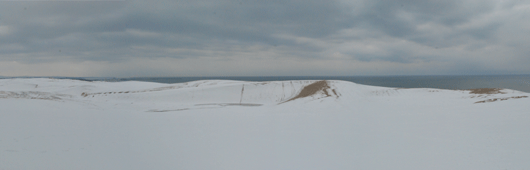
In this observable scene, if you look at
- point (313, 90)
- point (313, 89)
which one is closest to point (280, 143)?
point (313, 90)

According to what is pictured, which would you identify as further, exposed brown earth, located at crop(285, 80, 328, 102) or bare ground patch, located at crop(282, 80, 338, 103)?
exposed brown earth, located at crop(285, 80, 328, 102)

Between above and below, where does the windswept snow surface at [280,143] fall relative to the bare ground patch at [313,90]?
below

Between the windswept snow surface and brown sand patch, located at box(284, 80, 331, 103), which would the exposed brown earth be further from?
the windswept snow surface

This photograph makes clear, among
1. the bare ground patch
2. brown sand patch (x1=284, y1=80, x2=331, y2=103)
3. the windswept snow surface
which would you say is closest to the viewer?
the windswept snow surface

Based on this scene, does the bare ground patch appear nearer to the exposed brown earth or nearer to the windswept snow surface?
the exposed brown earth

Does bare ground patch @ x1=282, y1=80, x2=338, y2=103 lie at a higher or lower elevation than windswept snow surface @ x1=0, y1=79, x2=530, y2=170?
higher

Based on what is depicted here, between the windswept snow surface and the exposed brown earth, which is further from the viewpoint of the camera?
the exposed brown earth

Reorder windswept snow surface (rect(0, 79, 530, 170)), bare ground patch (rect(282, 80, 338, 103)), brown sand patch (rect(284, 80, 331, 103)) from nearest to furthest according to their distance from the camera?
windswept snow surface (rect(0, 79, 530, 170)) → bare ground patch (rect(282, 80, 338, 103)) → brown sand patch (rect(284, 80, 331, 103))

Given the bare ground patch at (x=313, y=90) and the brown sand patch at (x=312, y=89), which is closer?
the bare ground patch at (x=313, y=90)

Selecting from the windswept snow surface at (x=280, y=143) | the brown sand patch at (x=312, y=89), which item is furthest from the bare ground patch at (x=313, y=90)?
the windswept snow surface at (x=280, y=143)

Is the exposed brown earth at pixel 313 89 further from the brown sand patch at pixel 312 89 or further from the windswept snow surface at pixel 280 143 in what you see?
the windswept snow surface at pixel 280 143

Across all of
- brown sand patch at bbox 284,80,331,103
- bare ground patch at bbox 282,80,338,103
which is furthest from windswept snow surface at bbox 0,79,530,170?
brown sand patch at bbox 284,80,331,103

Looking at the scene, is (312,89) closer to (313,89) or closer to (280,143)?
(313,89)

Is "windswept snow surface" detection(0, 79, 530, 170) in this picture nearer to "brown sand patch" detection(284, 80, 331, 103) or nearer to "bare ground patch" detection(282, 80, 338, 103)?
"bare ground patch" detection(282, 80, 338, 103)
